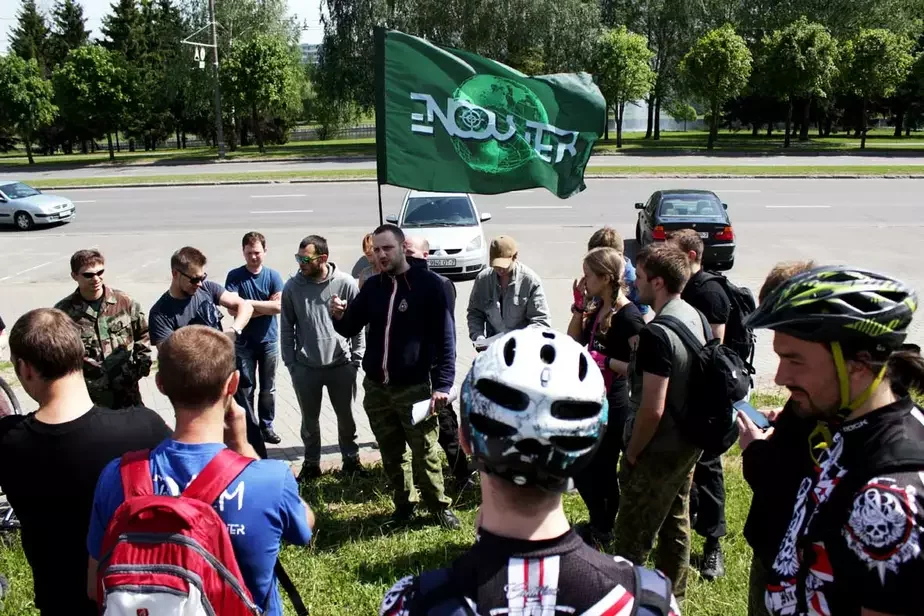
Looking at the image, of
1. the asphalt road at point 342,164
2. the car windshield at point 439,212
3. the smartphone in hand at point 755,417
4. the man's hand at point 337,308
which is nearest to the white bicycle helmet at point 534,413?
the smartphone in hand at point 755,417

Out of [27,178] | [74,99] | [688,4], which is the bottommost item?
[27,178]

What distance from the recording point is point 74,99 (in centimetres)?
4412

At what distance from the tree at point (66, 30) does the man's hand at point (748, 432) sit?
7742cm

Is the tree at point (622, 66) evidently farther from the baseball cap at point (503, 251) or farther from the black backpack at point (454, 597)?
the black backpack at point (454, 597)

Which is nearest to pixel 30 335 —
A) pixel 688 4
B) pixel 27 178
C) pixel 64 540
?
pixel 64 540

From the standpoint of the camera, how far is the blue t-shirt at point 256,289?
23.4 ft

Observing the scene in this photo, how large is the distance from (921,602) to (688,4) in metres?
52.3

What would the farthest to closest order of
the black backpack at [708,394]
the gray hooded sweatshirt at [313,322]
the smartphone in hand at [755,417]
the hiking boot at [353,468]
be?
the hiking boot at [353,468] → the gray hooded sweatshirt at [313,322] → the black backpack at [708,394] → the smartphone in hand at [755,417]

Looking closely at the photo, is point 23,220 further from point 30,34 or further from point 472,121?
point 30,34

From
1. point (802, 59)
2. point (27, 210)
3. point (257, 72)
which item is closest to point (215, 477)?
point (27, 210)

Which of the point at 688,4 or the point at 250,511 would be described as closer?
the point at 250,511

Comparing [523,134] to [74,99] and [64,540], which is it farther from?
[74,99]

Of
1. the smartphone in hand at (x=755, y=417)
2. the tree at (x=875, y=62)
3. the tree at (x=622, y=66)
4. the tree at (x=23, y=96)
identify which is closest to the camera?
the smartphone in hand at (x=755, y=417)

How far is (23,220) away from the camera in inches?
840
